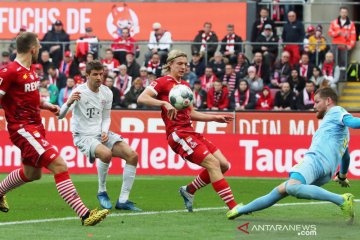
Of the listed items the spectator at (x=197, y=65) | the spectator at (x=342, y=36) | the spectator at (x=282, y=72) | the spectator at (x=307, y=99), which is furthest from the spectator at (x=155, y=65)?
the spectator at (x=342, y=36)

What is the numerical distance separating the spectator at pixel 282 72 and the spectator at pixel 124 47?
3.97 meters

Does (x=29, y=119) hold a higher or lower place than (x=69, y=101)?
lower

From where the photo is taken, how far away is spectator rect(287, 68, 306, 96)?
2659 cm

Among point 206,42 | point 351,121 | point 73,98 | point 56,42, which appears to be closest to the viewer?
point 351,121

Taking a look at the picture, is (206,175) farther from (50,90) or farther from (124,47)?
(124,47)

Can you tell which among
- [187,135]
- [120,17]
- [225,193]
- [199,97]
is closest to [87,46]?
[120,17]

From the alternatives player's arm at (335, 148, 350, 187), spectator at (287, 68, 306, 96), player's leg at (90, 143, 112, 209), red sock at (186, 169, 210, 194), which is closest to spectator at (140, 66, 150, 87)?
spectator at (287, 68, 306, 96)

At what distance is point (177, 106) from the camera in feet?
44.6

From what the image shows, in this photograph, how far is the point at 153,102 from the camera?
13469 mm

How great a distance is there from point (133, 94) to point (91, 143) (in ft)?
41.0

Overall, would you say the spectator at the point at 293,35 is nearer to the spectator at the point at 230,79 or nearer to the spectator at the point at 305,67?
the spectator at the point at 305,67

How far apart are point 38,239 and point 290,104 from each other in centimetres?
1551

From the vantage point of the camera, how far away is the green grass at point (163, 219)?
1151cm

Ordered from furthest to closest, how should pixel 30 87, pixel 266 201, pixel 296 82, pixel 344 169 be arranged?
pixel 296 82 → pixel 344 169 → pixel 30 87 → pixel 266 201
